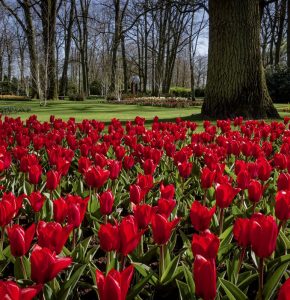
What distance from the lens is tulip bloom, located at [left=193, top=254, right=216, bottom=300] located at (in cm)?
122

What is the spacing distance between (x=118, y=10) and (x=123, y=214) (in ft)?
114

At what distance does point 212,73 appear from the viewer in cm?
1203

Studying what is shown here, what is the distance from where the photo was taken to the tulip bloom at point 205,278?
122 cm

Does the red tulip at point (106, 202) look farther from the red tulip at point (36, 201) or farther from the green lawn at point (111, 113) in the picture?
the green lawn at point (111, 113)

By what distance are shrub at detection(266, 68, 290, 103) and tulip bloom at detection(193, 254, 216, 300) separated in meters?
26.4

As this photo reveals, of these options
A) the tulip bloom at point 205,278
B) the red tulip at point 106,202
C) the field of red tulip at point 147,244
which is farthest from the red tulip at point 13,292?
the red tulip at point 106,202

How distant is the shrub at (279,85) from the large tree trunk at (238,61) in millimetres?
15203

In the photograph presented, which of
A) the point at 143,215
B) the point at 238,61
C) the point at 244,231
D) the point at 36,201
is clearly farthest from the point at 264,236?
the point at 238,61

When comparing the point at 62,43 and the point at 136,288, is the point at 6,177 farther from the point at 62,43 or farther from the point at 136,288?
the point at 62,43

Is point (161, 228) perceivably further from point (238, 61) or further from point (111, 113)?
point (111, 113)

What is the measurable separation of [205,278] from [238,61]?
36.0ft

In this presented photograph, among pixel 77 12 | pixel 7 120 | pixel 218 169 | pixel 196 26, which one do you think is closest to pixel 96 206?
pixel 218 169

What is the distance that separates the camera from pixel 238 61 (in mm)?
11625

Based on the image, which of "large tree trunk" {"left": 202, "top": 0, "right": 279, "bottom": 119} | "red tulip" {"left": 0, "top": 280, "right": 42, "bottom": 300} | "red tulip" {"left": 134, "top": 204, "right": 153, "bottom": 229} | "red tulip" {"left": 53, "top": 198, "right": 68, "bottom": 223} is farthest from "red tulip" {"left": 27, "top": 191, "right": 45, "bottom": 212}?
"large tree trunk" {"left": 202, "top": 0, "right": 279, "bottom": 119}
